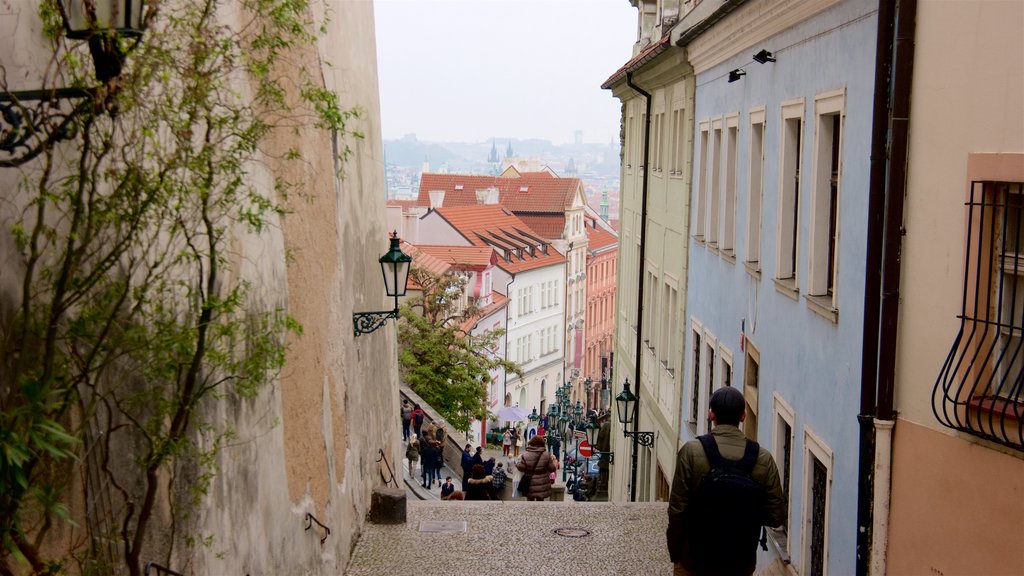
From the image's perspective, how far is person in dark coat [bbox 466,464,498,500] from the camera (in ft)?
Result: 60.2

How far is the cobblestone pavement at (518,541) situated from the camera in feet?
39.9

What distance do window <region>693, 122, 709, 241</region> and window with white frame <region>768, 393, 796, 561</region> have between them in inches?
236

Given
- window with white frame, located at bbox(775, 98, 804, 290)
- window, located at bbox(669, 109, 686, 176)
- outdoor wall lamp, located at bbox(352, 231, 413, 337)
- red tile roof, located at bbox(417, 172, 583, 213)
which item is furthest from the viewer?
red tile roof, located at bbox(417, 172, 583, 213)

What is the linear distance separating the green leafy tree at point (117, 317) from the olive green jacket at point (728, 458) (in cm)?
221

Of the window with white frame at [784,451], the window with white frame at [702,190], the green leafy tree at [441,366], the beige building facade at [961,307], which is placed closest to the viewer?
the beige building facade at [961,307]

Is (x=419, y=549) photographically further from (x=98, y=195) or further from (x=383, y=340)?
(x=98, y=195)

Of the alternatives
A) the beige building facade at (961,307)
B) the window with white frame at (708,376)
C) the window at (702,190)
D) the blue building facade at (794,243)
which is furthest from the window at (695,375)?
the beige building facade at (961,307)

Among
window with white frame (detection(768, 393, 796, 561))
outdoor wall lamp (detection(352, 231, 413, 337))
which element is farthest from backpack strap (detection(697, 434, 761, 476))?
outdoor wall lamp (detection(352, 231, 413, 337))

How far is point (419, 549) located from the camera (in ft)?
42.4

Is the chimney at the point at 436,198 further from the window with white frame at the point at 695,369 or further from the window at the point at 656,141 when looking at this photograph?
the window with white frame at the point at 695,369

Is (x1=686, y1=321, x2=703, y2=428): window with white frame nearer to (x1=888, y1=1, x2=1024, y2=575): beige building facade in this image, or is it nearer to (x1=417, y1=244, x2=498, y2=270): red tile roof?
(x1=888, y1=1, x2=1024, y2=575): beige building facade

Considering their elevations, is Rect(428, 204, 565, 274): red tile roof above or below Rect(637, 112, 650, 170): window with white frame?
below

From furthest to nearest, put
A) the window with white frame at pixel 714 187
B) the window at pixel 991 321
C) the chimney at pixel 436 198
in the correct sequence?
1. the chimney at pixel 436 198
2. the window with white frame at pixel 714 187
3. the window at pixel 991 321

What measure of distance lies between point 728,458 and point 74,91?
12.5ft
